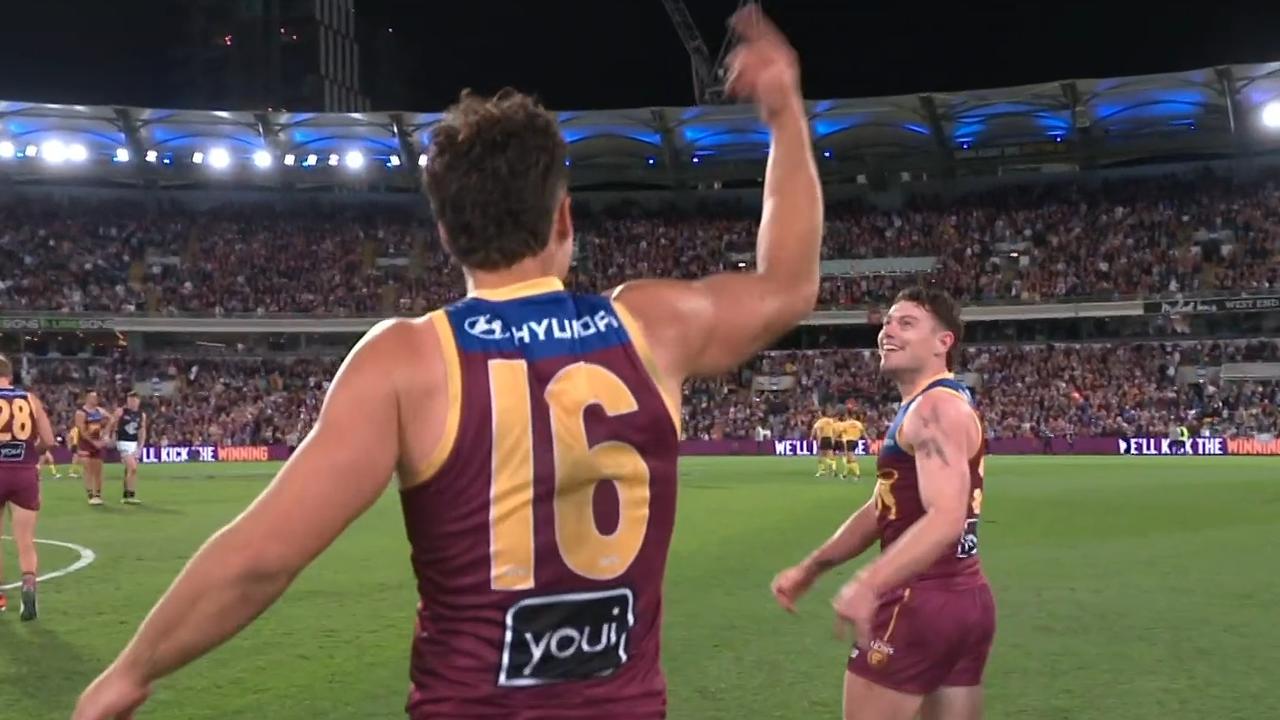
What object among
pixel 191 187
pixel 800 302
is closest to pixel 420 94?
pixel 191 187

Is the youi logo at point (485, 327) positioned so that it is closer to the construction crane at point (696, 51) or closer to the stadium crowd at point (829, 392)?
the stadium crowd at point (829, 392)

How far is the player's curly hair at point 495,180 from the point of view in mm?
2082

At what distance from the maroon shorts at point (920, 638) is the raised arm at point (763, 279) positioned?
7.15ft

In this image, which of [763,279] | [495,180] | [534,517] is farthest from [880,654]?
[495,180]

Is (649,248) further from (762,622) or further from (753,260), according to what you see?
(762,622)

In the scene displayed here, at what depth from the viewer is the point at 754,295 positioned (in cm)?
230

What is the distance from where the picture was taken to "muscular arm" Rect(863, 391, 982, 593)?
3572 millimetres

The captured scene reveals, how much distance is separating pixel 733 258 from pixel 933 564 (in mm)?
51046

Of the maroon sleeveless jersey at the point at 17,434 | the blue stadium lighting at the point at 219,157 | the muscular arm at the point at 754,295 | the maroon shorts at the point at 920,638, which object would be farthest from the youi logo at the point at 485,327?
the blue stadium lighting at the point at 219,157

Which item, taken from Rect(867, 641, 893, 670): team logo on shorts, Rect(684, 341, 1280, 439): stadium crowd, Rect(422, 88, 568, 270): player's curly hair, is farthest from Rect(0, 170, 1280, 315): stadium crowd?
Rect(422, 88, 568, 270): player's curly hair

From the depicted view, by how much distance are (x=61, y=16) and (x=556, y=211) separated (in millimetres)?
66743

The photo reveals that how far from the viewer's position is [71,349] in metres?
52.0

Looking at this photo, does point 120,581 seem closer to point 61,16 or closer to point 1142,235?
point 1142,235

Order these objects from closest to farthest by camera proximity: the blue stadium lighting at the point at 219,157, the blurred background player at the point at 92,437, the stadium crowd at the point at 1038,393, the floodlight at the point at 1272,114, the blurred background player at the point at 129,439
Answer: the blurred background player at the point at 92,437 < the blurred background player at the point at 129,439 < the stadium crowd at the point at 1038,393 < the floodlight at the point at 1272,114 < the blue stadium lighting at the point at 219,157
